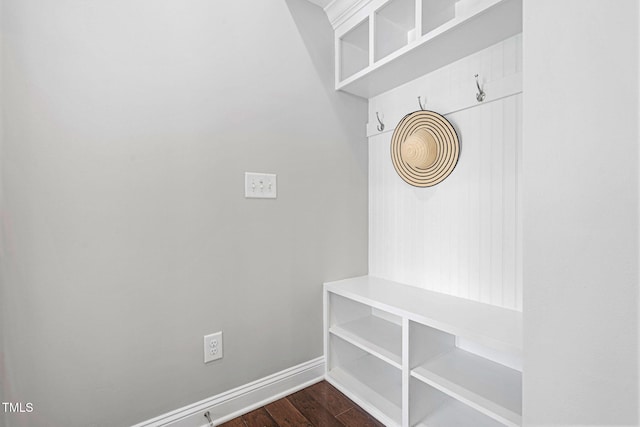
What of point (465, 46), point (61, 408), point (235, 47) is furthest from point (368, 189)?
point (61, 408)

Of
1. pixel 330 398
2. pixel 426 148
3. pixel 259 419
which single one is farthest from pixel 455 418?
pixel 426 148

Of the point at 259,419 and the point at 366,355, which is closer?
the point at 259,419

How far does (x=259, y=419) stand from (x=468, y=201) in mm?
1459

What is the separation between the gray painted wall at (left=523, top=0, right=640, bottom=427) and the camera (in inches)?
22.2

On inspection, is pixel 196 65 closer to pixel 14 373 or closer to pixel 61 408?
pixel 14 373

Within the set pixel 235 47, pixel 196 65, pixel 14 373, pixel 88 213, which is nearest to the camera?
pixel 14 373

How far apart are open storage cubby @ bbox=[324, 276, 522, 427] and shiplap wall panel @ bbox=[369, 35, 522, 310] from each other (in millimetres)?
113

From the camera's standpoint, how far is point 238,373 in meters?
1.48

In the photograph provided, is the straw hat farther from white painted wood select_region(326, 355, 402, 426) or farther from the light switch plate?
white painted wood select_region(326, 355, 402, 426)

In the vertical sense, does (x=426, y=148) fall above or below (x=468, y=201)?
above

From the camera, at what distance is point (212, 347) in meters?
1.40

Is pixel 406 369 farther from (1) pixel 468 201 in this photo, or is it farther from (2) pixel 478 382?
(1) pixel 468 201

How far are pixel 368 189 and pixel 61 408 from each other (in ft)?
5.86

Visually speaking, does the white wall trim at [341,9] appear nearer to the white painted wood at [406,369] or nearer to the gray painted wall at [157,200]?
the gray painted wall at [157,200]
